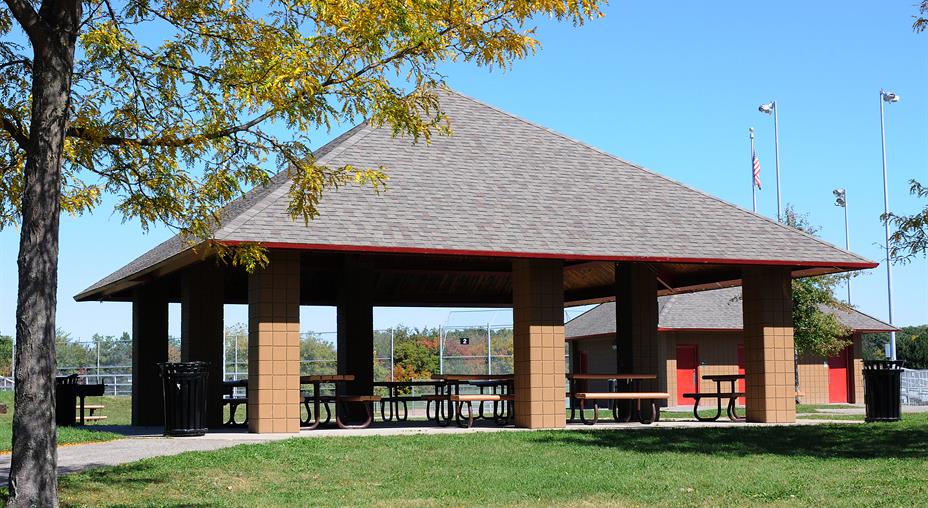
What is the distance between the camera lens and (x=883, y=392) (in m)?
21.5

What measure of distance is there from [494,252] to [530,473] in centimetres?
591

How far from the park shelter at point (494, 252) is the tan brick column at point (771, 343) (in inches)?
1.0

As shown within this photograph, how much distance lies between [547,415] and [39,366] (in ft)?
38.4

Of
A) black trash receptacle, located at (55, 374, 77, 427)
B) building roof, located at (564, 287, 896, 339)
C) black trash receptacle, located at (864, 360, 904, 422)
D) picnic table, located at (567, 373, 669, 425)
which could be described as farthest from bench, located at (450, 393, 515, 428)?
building roof, located at (564, 287, 896, 339)

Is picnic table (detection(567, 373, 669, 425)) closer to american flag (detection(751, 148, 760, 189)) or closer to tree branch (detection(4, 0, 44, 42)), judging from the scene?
tree branch (detection(4, 0, 44, 42))

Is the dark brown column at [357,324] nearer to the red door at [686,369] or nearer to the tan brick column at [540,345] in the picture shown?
the tan brick column at [540,345]

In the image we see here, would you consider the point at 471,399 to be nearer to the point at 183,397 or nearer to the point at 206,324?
the point at 183,397

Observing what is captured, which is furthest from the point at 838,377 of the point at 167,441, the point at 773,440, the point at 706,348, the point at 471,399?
the point at 167,441

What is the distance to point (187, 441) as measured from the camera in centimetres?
1691

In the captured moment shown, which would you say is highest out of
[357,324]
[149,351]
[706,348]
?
[357,324]

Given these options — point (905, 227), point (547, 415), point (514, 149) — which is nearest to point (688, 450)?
point (547, 415)

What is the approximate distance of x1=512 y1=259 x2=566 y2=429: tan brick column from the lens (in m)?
19.2

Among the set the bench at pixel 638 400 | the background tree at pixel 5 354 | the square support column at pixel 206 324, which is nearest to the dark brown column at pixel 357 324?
the square support column at pixel 206 324

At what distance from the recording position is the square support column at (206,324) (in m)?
20.8
